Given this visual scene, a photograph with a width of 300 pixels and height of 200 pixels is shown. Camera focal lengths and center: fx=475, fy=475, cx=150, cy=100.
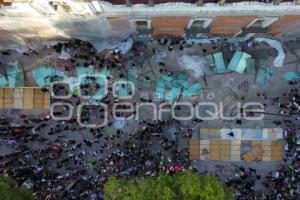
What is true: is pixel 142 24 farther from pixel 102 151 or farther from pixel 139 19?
pixel 102 151

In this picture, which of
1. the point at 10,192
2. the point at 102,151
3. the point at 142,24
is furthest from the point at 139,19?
the point at 10,192

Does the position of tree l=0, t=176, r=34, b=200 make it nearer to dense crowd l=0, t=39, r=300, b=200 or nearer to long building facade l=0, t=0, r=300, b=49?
dense crowd l=0, t=39, r=300, b=200

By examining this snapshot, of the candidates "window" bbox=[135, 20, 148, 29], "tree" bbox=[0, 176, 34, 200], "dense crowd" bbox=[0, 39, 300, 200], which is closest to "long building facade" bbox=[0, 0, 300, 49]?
"window" bbox=[135, 20, 148, 29]

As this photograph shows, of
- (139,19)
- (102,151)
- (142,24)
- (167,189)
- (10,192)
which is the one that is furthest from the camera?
(102,151)

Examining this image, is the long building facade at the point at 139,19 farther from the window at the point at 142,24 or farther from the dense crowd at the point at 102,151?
the dense crowd at the point at 102,151

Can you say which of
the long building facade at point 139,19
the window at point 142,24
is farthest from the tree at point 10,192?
the window at point 142,24

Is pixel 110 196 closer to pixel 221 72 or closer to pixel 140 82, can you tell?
pixel 140 82

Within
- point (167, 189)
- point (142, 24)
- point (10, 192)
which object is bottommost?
point (10, 192)

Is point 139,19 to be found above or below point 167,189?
above
